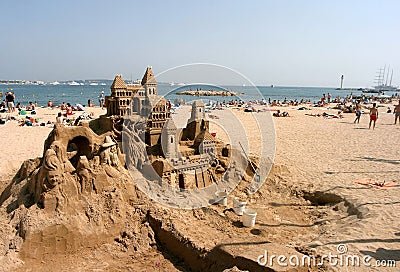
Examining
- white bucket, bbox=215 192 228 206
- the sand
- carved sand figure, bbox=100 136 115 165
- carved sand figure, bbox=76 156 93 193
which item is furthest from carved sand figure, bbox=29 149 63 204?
white bucket, bbox=215 192 228 206

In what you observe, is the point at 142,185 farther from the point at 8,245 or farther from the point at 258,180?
the point at 258,180

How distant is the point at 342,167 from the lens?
12.4 meters

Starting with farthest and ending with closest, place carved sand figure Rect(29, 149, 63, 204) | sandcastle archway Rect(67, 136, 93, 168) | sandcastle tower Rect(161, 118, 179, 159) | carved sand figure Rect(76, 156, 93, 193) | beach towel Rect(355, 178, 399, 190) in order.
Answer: beach towel Rect(355, 178, 399, 190) < sandcastle tower Rect(161, 118, 179, 159) < sandcastle archway Rect(67, 136, 93, 168) < carved sand figure Rect(76, 156, 93, 193) < carved sand figure Rect(29, 149, 63, 204)

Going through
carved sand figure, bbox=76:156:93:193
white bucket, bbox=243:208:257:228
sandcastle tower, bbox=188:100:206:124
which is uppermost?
sandcastle tower, bbox=188:100:206:124

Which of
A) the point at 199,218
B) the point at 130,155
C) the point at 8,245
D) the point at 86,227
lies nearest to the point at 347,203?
the point at 199,218

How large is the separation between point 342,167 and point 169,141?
7.85 metres

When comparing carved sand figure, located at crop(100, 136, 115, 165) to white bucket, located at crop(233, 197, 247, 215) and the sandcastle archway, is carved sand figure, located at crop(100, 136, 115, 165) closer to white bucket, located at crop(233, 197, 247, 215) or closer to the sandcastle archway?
the sandcastle archway

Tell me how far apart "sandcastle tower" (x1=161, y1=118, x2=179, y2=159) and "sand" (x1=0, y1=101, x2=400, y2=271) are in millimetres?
3248

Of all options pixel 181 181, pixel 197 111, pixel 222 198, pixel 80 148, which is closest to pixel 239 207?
pixel 222 198

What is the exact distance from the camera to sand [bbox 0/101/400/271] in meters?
6.59

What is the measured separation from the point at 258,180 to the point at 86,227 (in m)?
6.08

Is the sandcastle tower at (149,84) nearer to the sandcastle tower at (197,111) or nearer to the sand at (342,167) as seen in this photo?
the sandcastle tower at (197,111)

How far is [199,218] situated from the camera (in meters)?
7.34

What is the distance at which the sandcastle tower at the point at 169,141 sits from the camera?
9.23 m
